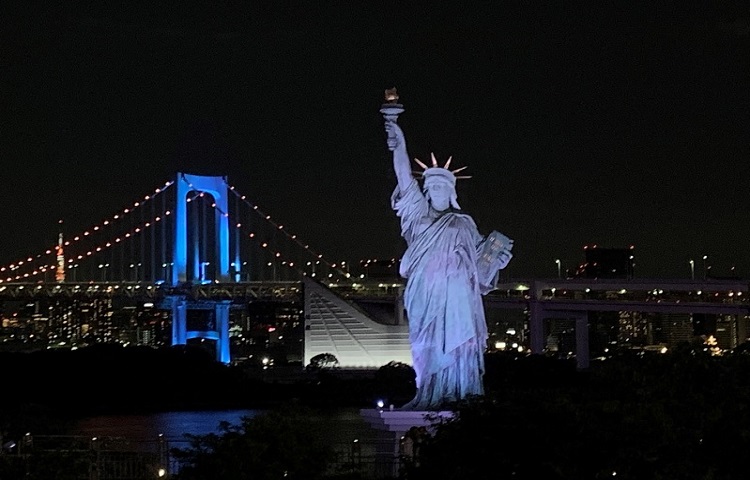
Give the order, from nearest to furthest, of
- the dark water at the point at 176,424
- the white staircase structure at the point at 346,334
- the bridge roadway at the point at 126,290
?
1. the dark water at the point at 176,424
2. the white staircase structure at the point at 346,334
3. the bridge roadway at the point at 126,290

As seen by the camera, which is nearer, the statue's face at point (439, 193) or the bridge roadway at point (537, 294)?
the statue's face at point (439, 193)

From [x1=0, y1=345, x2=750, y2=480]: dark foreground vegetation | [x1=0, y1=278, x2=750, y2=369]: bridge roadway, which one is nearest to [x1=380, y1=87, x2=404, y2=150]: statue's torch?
[x1=0, y1=345, x2=750, y2=480]: dark foreground vegetation

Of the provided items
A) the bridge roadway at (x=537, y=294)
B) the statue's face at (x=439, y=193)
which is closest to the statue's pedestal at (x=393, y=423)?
the statue's face at (x=439, y=193)

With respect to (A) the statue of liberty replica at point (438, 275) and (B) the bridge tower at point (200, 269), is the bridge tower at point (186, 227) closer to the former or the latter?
(B) the bridge tower at point (200, 269)

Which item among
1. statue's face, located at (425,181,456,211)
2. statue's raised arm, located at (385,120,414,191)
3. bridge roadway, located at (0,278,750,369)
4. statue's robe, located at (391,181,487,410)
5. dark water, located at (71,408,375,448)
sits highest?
bridge roadway, located at (0,278,750,369)

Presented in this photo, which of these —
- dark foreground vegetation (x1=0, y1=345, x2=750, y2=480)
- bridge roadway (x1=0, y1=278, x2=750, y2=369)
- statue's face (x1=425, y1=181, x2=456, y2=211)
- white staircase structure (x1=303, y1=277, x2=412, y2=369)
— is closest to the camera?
dark foreground vegetation (x1=0, y1=345, x2=750, y2=480)

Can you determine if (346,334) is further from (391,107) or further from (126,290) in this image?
(391,107)

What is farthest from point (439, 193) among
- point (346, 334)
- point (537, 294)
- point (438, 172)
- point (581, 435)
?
point (537, 294)

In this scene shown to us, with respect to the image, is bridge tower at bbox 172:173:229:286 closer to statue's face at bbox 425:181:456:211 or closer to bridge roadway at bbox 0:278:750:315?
bridge roadway at bbox 0:278:750:315
